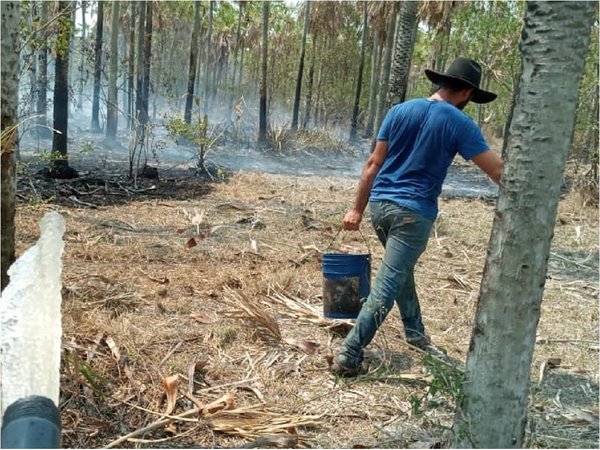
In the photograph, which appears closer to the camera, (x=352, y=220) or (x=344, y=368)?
(x=344, y=368)

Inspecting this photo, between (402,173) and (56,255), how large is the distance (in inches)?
86.1

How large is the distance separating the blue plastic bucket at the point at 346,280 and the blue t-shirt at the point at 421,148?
1.86 ft

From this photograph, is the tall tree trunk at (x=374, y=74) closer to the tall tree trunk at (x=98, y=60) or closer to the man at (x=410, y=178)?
the tall tree trunk at (x=98, y=60)

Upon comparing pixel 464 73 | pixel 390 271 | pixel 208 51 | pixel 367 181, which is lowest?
pixel 390 271

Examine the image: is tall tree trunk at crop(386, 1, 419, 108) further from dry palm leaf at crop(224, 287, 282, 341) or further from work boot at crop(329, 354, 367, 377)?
work boot at crop(329, 354, 367, 377)

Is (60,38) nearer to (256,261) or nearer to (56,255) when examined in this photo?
(256,261)

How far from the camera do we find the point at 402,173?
3846mm

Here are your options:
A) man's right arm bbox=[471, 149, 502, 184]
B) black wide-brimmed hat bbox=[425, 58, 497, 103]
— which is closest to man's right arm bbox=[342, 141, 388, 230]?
black wide-brimmed hat bbox=[425, 58, 497, 103]

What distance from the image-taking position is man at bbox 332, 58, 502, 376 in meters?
3.71

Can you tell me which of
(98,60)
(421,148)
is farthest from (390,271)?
(98,60)

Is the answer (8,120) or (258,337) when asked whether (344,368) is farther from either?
(8,120)

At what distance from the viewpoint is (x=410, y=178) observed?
383cm

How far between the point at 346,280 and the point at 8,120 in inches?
90.4

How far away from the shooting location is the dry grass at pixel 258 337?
3227mm
